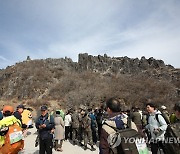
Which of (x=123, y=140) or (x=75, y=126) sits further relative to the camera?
(x=75, y=126)

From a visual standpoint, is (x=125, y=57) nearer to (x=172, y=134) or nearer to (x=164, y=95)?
(x=164, y=95)

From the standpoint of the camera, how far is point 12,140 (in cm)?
441

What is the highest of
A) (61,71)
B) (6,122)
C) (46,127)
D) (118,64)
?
(118,64)

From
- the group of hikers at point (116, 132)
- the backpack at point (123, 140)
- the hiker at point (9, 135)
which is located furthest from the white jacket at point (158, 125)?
the hiker at point (9, 135)

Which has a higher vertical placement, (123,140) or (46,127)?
(46,127)

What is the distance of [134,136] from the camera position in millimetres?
3014

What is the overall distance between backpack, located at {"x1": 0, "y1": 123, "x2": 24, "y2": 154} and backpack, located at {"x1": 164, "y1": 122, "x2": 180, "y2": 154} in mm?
3079

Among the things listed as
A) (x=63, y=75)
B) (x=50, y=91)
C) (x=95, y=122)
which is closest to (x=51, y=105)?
(x=50, y=91)

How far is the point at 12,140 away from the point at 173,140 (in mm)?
3175

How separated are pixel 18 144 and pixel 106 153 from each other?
230 cm

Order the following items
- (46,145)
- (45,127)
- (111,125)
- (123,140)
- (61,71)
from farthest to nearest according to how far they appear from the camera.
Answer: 1. (61,71)
2. (46,145)
3. (45,127)
4. (111,125)
5. (123,140)

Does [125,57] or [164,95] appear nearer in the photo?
[164,95]

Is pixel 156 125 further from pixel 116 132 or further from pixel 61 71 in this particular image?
pixel 61 71

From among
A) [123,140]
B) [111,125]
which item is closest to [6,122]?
[111,125]
